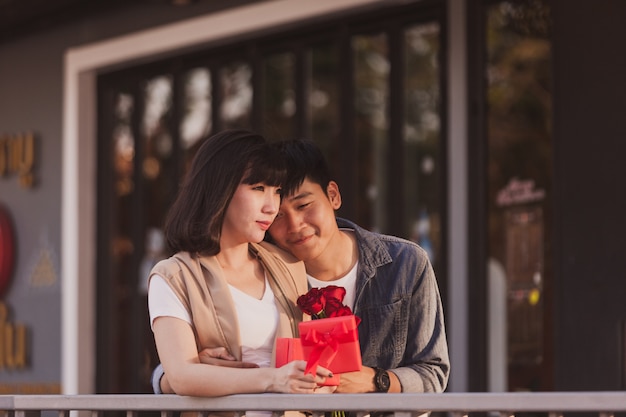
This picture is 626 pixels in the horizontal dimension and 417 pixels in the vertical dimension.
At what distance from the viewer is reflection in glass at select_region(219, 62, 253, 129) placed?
25.5 feet

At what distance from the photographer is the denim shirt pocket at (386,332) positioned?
12.0 ft

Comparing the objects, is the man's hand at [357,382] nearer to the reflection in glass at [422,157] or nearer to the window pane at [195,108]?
the reflection in glass at [422,157]

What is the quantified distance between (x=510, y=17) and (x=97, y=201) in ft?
10.2

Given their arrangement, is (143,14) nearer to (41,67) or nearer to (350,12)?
(41,67)

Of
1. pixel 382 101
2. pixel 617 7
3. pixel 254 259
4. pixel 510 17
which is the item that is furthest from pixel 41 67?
pixel 254 259

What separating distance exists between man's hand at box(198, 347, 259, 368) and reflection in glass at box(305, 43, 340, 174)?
406 centimetres

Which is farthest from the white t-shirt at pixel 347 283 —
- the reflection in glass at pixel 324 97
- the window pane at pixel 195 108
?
the window pane at pixel 195 108

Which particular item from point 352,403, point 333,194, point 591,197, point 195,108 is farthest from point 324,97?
point 352,403

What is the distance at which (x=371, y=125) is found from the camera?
8.66 meters

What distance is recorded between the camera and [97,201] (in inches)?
328

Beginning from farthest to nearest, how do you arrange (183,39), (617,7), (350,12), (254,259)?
(183,39)
(350,12)
(617,7)
(254,259)

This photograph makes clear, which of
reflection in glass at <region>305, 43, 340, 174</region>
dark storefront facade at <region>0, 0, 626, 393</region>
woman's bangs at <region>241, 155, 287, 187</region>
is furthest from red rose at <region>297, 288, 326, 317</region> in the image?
reflection in glass at <region>305, 43, 340, 174</region>

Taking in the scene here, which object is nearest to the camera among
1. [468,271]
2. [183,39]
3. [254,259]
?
[254,259]

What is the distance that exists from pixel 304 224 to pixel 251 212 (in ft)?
0.97
